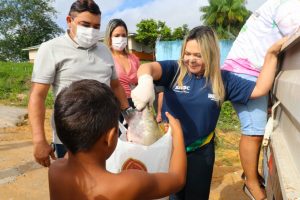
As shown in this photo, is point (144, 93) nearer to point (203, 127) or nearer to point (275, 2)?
point (203, 127)

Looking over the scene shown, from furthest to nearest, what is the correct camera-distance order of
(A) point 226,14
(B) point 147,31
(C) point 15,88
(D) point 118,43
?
(A) point 226,14 → (B) point 147,31 → (C) point 15,88 → (D) point 118,43

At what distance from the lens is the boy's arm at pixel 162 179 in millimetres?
1282

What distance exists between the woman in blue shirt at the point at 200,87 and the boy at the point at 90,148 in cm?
71

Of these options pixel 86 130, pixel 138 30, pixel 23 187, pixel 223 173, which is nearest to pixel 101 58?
pixel 86 130

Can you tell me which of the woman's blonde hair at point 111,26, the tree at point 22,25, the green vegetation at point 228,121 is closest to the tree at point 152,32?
the tree at point 22,25

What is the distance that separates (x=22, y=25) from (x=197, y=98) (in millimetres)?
45239

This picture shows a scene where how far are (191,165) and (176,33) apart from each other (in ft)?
114

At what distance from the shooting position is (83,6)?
224 cm

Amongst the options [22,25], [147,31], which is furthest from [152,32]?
[22,25]

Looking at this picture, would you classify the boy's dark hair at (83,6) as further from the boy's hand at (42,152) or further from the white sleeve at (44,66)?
the boy's hand at (42,152)

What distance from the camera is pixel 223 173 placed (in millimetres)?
4840

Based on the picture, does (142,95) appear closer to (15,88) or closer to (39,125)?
(39,125)

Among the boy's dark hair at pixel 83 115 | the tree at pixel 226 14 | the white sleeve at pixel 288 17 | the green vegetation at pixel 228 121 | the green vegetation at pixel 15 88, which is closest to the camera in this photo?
the boy's dark hair at pixel 83 115

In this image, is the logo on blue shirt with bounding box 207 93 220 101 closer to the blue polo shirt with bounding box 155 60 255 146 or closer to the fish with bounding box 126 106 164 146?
the blue polo shirt with bounding box 155 60 255 146
